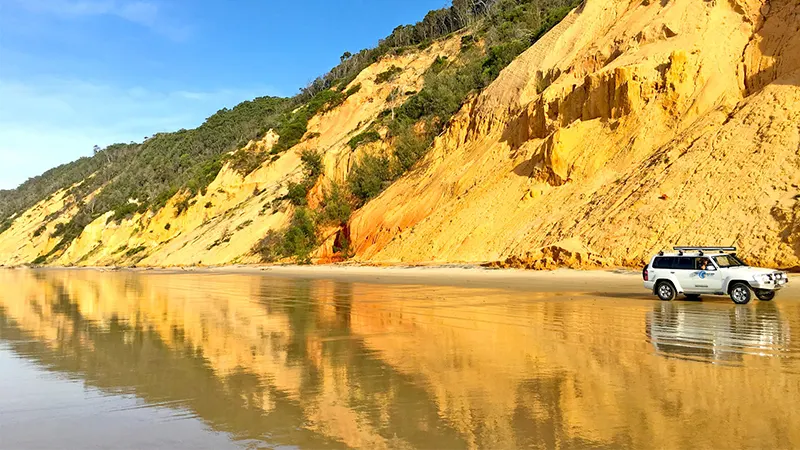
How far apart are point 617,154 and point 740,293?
18829 mm

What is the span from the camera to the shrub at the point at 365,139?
54.0m

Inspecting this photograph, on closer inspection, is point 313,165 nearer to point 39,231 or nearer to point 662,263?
point 662,263

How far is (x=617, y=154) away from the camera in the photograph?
109 ft

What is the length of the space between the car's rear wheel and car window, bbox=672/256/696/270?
127cm

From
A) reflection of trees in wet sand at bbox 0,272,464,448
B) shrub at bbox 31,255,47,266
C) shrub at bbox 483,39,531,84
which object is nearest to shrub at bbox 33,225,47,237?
shrub at bbox 31,255,47,266

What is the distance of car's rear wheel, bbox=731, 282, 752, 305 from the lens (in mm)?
15484

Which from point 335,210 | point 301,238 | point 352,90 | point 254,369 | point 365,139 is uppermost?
point 352,90

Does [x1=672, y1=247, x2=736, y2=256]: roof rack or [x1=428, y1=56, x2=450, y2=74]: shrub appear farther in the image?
[x1=428, y1=56, x2=450, y2=74]: shrub

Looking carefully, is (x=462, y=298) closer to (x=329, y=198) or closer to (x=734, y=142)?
(x=734, y=142)

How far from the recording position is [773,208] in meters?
23.4

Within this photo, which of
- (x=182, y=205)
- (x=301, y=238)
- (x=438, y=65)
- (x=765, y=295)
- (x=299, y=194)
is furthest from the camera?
(x=182, y=205)

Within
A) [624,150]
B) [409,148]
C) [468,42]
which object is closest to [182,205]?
[409,148]

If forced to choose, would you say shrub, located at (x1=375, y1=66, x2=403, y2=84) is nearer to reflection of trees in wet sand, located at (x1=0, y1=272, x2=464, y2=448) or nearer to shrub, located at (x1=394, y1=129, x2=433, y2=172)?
shrub, located at (x1=394, y1=129, x2=433, y2=172)

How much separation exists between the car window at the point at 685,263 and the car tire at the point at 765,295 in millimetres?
1707
